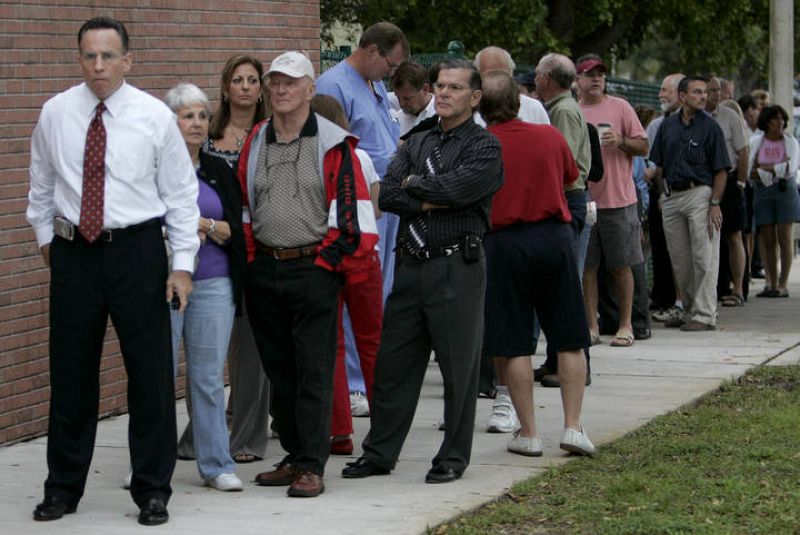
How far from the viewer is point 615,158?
12305 mm

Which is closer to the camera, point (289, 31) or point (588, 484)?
point (588, 484)

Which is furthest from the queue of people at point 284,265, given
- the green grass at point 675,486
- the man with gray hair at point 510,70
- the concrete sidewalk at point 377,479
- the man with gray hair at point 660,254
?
the man with gray hair at point 660,254

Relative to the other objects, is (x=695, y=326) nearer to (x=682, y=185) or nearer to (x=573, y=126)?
(x=682, y=185)

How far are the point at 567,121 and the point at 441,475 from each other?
359cm

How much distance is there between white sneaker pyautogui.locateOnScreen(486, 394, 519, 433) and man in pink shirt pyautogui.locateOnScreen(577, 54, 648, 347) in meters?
3.39

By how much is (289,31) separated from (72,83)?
247 centimetres

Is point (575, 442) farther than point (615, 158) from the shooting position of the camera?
No

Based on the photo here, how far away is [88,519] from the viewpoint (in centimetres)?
689

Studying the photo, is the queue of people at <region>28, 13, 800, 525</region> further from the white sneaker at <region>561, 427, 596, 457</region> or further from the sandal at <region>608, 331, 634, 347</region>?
the sandal at <region>608, 331, 634, 347</region>

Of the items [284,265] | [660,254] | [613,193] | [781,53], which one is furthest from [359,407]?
[781,53]

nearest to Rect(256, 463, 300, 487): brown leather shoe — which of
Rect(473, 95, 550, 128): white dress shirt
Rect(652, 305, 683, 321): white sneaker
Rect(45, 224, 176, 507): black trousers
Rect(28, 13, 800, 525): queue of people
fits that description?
Rect(28, 13, 800, 525): queue of people

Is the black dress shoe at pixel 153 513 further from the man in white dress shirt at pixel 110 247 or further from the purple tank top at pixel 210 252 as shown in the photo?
the purple tank top at pixel 210 252

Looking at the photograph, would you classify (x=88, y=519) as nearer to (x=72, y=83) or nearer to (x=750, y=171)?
(x=72, y=83)

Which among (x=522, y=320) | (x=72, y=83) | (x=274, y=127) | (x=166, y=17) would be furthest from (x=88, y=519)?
(x=166, y=17)
